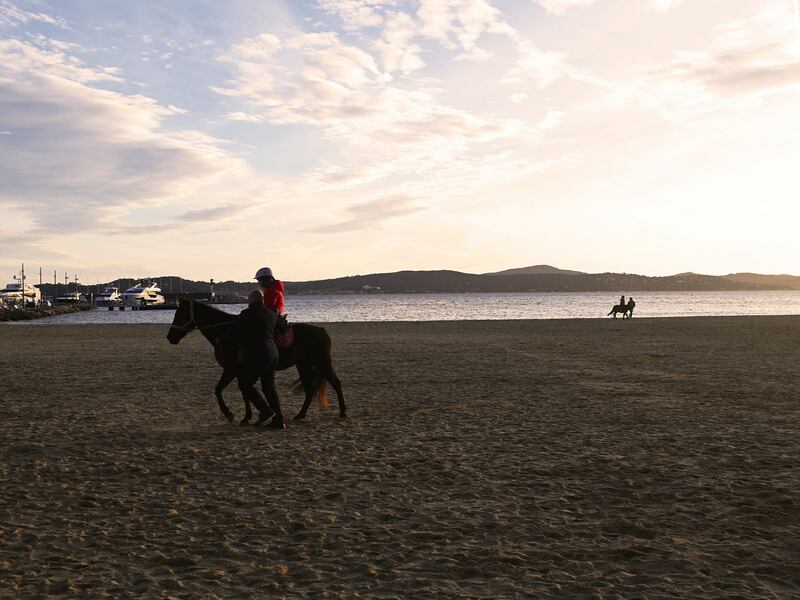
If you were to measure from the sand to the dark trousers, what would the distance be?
1.52ft

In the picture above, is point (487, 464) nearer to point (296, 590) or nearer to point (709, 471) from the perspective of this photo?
point (709, 471)

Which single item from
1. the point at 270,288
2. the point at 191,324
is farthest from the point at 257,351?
the point at 191,324

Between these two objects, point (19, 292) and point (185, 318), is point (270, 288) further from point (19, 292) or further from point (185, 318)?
point (19, 292)

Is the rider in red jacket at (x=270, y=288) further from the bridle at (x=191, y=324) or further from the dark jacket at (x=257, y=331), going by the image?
the bridle at (x=191, y=324)

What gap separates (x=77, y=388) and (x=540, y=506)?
12007mm

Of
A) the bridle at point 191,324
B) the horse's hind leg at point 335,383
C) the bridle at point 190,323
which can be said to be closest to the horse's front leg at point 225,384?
the bridle at point 191,324

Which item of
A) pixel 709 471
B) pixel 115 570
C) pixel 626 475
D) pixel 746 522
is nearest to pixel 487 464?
pixel 626 475

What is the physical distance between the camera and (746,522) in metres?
5.90

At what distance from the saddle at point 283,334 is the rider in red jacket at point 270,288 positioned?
232mm

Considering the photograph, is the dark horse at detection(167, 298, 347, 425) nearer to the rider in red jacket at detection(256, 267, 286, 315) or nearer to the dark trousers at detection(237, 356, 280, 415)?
the dark trousers at detection(237, 356, 280, 415)

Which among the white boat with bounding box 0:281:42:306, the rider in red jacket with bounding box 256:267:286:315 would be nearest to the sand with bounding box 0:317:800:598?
the rider in red jacket with bounding box 256:267:286:315

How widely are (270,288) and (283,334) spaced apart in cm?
73

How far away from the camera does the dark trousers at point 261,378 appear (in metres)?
10.2

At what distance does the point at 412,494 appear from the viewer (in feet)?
22.5
